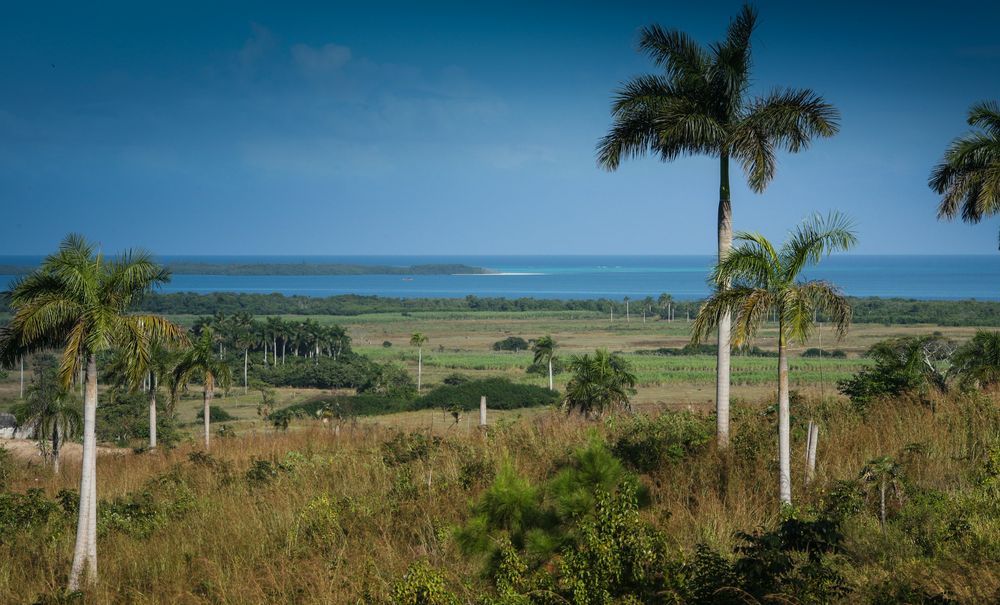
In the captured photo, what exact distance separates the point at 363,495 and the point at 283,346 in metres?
93.8

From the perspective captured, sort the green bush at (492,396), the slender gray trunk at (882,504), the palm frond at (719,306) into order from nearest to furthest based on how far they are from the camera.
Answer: the slender gray trunk at (882,504) < the palm frond at (719,306) < the green bush at (492,396)

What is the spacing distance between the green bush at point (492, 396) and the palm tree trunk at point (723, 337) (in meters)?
45.6

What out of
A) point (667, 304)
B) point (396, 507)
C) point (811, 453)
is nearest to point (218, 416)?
point (396, 507)

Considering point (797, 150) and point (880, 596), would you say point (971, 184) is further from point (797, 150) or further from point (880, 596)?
point (880, 596)

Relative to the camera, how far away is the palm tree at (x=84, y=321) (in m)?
10.9

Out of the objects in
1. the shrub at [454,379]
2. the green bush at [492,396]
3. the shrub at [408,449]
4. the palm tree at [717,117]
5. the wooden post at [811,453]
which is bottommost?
the shrub at [454,379]

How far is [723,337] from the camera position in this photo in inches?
548

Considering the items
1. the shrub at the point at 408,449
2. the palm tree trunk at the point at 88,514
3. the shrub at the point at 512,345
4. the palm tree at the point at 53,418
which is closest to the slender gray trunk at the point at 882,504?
the shrub at the point at 408,449

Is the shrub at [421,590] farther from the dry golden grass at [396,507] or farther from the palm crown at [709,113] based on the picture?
the palm crown at [709,113]

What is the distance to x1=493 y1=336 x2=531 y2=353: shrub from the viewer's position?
4663 inches

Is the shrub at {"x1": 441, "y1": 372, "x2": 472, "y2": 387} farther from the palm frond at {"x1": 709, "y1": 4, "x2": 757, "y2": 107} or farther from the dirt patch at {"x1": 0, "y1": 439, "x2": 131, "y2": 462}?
the palm frond at {"x1": 709, "y1": 4, "x2": 757, "y2": 107}

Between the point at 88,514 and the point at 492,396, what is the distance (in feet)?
173

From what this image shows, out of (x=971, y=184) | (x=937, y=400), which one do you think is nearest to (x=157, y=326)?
(x=937, y=400)

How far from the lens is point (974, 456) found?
1144cm
